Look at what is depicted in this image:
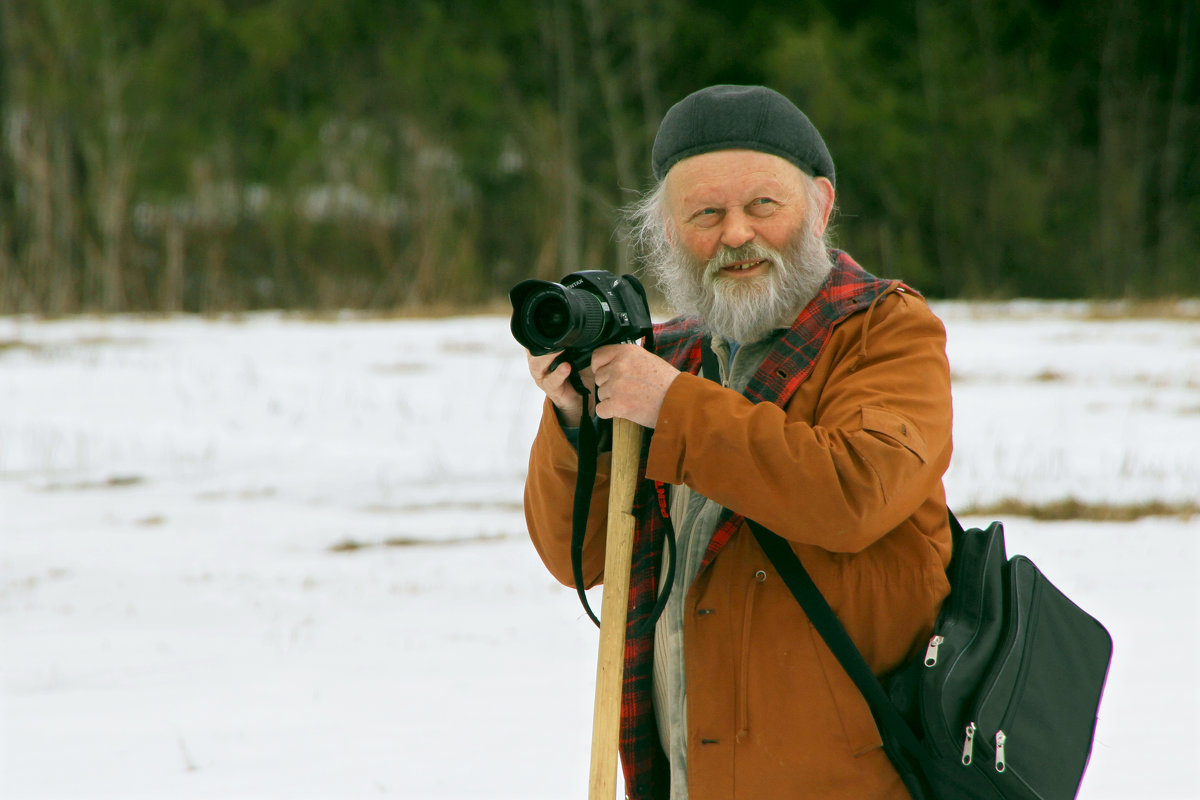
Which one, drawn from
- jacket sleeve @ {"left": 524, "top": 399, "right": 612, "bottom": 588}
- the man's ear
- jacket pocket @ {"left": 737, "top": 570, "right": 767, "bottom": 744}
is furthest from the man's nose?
jacket pocket @ {"left": 737, "top": 570, "right": 767, "bottom": 744}

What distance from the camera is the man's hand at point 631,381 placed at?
1.49 m

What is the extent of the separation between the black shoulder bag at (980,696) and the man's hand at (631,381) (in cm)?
24

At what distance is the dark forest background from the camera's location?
14844 mm

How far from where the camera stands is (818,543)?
4.66ft

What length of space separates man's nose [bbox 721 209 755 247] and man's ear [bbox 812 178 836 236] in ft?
0.44

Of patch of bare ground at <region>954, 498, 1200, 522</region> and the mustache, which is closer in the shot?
the mustache

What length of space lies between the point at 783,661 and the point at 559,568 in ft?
1.50

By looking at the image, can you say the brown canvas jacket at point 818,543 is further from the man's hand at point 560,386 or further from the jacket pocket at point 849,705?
the man's hand at point 560,386

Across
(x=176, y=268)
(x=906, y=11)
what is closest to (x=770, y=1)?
(x=906, y=11)

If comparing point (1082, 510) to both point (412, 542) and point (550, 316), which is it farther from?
point (550, 316)

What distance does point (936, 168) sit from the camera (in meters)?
17.9

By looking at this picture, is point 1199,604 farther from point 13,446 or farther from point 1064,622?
point 13,446

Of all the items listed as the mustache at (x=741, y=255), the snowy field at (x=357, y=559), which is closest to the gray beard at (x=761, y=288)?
the mustache at (x=741, y=255)

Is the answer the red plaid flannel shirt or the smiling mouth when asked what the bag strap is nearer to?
the red plaid flannel shirt
